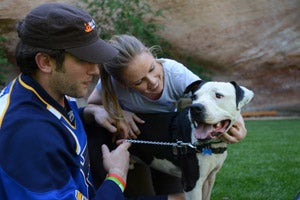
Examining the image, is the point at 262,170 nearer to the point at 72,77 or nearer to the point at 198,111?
the point at 198,111

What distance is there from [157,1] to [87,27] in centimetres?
1188

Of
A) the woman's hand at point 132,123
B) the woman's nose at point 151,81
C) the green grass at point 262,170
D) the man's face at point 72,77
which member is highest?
the man's face at point 72,77

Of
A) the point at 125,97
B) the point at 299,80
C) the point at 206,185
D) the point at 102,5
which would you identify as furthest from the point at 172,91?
the point at 299,80

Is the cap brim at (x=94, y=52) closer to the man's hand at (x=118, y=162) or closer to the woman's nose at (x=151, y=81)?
the man's hand at (x=118, y=162)

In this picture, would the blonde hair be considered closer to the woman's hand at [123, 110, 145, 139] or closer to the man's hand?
the woman's hand at [123, 110, 145, 139]

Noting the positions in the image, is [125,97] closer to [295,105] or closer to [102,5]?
[102,5]

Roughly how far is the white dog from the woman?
0.27 feet

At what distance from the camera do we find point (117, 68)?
2871 millimetres

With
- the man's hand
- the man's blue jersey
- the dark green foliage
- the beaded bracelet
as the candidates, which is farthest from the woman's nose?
the dark green foliage

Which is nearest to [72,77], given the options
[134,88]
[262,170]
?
[134,88]

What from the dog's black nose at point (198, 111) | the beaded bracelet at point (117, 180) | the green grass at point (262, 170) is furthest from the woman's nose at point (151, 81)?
the green grass at point (262, 170)

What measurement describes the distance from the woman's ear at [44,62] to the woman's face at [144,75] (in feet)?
2.85

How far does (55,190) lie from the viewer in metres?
1.82

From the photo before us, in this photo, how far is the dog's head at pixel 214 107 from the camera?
2.75m
